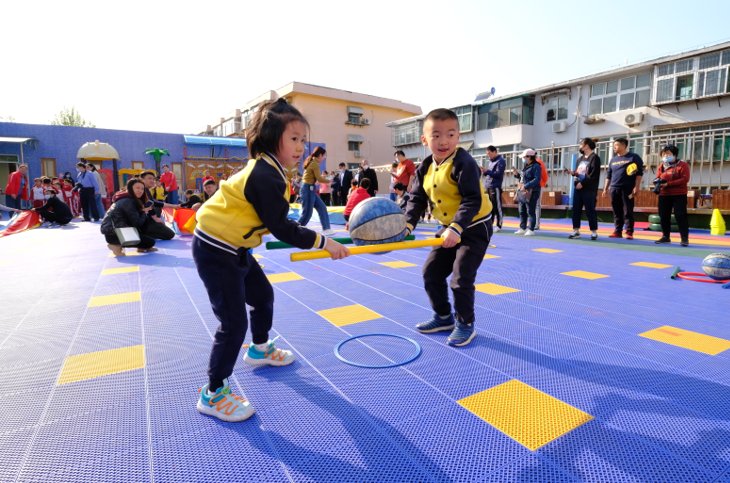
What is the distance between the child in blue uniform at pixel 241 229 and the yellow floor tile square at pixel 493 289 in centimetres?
285

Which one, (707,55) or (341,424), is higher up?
(707,55)

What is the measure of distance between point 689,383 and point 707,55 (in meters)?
25.0

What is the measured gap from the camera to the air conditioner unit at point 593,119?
958 inches

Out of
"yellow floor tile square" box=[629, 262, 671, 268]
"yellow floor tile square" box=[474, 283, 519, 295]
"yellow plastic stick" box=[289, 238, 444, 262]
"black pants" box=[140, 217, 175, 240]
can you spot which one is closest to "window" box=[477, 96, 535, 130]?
"yellow floor tile square" box=[629, 262, 671, 268]

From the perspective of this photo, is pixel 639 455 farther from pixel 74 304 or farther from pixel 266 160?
pixel 74 304

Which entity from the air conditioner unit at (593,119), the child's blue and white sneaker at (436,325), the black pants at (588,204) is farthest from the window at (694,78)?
the child's blue and white sneaker at (436,325)

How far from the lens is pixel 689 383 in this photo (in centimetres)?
253

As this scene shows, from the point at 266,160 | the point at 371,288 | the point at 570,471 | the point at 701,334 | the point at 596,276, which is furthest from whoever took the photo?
the point at 596,276

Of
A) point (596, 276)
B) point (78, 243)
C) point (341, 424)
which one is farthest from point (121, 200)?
point (596, 276)

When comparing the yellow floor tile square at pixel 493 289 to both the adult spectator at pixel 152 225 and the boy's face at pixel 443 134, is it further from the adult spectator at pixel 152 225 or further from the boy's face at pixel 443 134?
the adult spectator at pixel 152 225

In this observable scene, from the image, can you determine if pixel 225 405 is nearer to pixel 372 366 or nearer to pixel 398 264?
pixel 372 366

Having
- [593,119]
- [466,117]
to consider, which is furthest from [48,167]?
[593,119]

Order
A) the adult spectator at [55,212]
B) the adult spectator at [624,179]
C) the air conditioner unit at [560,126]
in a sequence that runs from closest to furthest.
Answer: the adult spectator at [624,179] < the adult spectator at [55,212] < the air conditioner unit at [560,126]

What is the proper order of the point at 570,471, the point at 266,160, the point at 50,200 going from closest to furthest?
the point at 570,471
the point at 266,160
the point at 50,200
